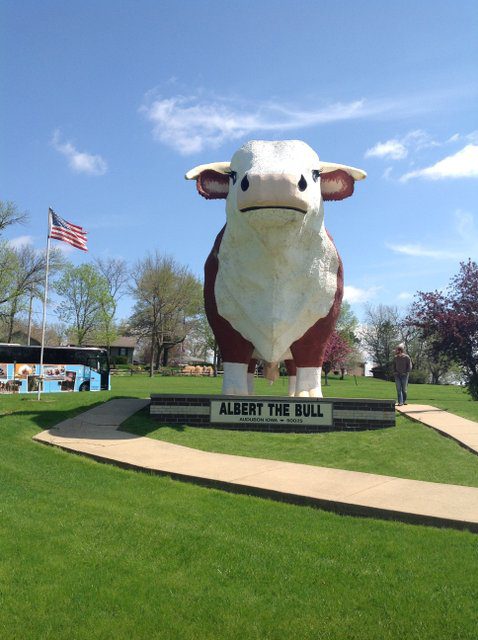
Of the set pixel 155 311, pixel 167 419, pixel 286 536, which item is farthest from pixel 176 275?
pixel 286 536

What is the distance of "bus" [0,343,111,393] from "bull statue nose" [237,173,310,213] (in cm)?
1357

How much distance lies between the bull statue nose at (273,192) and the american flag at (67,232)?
7.68 meters

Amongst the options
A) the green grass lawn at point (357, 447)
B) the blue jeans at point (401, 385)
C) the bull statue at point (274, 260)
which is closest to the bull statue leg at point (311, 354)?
the bull statue at point (274, 260)

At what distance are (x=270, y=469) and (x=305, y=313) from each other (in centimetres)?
292

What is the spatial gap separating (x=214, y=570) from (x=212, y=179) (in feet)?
21.1

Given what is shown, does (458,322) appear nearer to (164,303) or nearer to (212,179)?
(212,179)

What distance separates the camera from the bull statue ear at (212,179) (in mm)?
8633

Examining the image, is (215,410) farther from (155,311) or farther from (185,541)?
(155,311)

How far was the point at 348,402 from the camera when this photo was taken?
8188mm

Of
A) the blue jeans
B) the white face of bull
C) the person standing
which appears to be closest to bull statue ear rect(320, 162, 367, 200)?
the white face of bull

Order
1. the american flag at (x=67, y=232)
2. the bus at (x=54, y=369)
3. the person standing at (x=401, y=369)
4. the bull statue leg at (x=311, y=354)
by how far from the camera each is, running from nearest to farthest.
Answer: the bull statue leg at (x=311, y=354)
the person standing at (x=401, y=369)
the american flag at (x=67, y=232)
the bus at (x=54, y=369)

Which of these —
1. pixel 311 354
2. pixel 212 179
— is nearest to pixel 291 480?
pixel 311 354

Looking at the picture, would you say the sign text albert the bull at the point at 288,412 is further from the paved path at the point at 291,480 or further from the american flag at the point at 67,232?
the american flag at the point at 67,232

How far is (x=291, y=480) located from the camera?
18.3 ft
